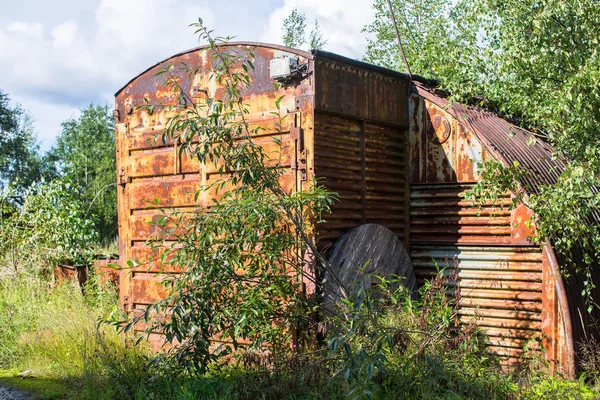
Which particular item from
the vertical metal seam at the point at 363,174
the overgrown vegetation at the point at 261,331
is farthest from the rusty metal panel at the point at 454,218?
the overgrown vegetation at the point at 261,331

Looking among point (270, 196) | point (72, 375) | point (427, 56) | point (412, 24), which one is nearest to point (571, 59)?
point (270, 196)

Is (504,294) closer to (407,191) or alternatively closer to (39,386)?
(407,191)

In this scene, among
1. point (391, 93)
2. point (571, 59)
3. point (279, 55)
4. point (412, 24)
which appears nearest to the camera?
point (571, 59)

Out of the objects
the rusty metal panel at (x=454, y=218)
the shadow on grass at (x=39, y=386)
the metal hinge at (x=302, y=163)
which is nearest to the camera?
the shadow on grass at (x=39, y=386)

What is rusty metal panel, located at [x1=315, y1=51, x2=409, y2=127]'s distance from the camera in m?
7.61

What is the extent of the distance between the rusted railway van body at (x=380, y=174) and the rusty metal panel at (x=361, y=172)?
2 cm

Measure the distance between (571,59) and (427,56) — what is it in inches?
316

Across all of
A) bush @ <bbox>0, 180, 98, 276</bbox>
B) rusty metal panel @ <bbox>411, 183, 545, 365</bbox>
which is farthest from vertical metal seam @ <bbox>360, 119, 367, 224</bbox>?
bush @ <bbox>0, 180, 98, 276</bbox>

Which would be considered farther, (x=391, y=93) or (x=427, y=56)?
(x=427, y=56)

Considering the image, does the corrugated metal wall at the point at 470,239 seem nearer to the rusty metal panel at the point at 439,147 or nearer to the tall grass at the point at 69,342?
the rusty metal panel at the point at 439,147

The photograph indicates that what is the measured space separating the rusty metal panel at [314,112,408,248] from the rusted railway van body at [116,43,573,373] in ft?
0.05

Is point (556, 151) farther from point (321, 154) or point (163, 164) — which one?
point (163, 164)

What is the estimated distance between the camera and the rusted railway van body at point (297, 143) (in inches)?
297

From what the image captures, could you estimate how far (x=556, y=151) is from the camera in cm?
633
